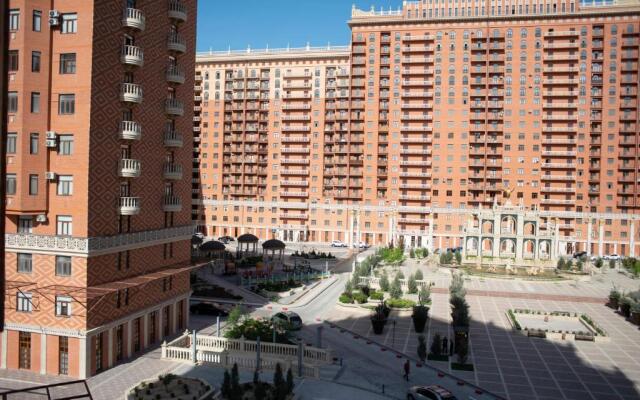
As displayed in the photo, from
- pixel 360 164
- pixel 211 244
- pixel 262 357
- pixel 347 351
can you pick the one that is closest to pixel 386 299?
pixel 347 351

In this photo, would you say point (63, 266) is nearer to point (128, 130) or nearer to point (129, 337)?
point (129, 337)

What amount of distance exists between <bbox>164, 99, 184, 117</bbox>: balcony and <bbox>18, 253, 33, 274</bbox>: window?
13596 mm

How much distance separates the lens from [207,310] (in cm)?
4794

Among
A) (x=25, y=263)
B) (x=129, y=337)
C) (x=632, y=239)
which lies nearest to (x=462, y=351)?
(x=129, y=337)

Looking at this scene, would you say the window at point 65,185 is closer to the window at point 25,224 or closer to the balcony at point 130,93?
the window at point 25,224

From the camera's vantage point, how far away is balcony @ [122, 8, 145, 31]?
110 feet

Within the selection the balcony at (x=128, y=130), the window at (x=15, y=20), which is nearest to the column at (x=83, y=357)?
the balcony at (x=128, y=130)

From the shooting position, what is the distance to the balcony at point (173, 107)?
39.3m

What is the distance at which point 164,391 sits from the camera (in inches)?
1069

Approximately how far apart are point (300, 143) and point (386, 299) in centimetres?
6548

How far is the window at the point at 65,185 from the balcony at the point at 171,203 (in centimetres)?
859

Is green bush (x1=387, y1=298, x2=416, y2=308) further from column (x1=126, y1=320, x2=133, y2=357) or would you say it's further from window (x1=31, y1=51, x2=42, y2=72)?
window (x1=31, y1=51, x2=42, y2=72)

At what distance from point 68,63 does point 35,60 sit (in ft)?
5.85

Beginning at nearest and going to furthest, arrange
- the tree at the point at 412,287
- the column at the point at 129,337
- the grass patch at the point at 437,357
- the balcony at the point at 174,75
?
the column at the point at 129,337
the grass patch at the point at 437,357
the balcony at the point at 174,75
the tree at the point at 412,287
